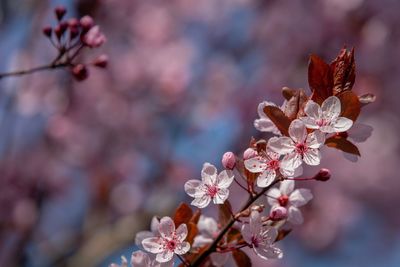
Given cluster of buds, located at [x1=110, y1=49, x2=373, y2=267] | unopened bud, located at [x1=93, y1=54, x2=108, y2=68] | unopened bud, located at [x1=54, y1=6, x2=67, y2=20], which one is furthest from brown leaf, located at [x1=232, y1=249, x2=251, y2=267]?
unopened bud, located at [x1=54, y1=6, x2=67, y2=20]

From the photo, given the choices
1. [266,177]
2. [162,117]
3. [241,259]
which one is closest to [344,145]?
[266,177]

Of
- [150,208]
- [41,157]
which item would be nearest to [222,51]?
[41,157]

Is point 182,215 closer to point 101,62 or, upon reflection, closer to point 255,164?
point 255,164

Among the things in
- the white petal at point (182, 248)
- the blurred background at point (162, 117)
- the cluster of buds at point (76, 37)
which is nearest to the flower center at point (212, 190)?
the white petal at point (182, 248)

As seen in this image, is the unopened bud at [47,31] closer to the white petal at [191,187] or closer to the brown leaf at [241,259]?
the white petal at [191,187]

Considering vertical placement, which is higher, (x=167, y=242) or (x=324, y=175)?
(x=167, y=242)

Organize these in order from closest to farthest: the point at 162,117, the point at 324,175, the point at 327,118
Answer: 1. the point at 327,118
2. the point at 324,175
3. the point at 162,117

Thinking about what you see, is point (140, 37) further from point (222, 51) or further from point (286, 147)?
point (286, 147)
